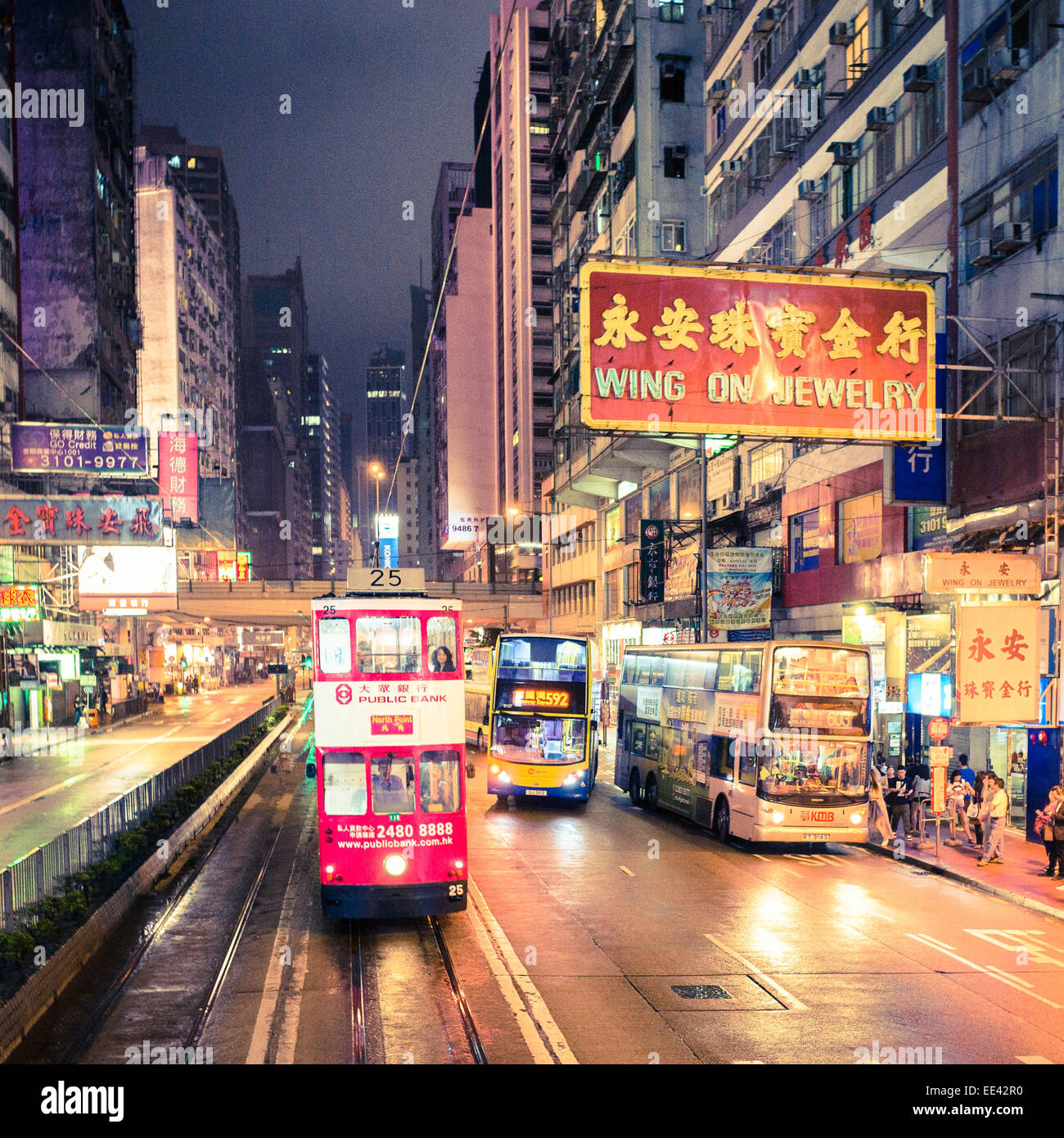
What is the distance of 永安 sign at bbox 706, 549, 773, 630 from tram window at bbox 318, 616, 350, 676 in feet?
70.4

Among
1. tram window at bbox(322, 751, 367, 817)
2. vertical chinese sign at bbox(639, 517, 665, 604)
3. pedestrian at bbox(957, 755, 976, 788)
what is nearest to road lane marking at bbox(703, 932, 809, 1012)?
tram window at bbox(322, 751, 367, 817)

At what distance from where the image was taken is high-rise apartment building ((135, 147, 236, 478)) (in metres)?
110

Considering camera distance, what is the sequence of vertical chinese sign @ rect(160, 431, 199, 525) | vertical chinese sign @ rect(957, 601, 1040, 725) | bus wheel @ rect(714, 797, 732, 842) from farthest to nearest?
vertical chinese sign @ rect(160, 431, 199, 525), bus wheel @ rect(714, 797, 732, 842), vertical chinese sign @ rect(957, 601, 1040, 725)

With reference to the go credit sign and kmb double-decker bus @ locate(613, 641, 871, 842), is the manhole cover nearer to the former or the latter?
kmb double-decker bus @ locate(613, 641, 871, 842)

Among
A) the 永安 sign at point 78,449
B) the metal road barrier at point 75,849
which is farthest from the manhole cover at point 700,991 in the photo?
the 永安 sign at point 78,449

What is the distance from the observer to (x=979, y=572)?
21453 millimetres

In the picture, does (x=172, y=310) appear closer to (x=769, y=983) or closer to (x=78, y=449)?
(x=78, y=449)

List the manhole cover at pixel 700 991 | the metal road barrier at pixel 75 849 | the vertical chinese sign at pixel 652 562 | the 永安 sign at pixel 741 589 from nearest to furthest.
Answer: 1. the manhole cover at pixel 700 991
2. the metal road barrier at pixel 75 849
3. the 永安 sign at pixel 741 589
4. the vertical chinese sign at pixel 652 562

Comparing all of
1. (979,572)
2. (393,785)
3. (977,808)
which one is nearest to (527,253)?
(979,572)

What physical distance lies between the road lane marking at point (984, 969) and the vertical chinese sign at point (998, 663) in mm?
6022

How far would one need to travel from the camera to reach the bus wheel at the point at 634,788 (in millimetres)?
32656

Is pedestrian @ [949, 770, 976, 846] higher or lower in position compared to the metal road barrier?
lower

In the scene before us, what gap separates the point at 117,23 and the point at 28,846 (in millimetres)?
73359

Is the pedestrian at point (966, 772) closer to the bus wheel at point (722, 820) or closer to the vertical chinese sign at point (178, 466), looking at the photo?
the bus wheel at point (722, 820)
